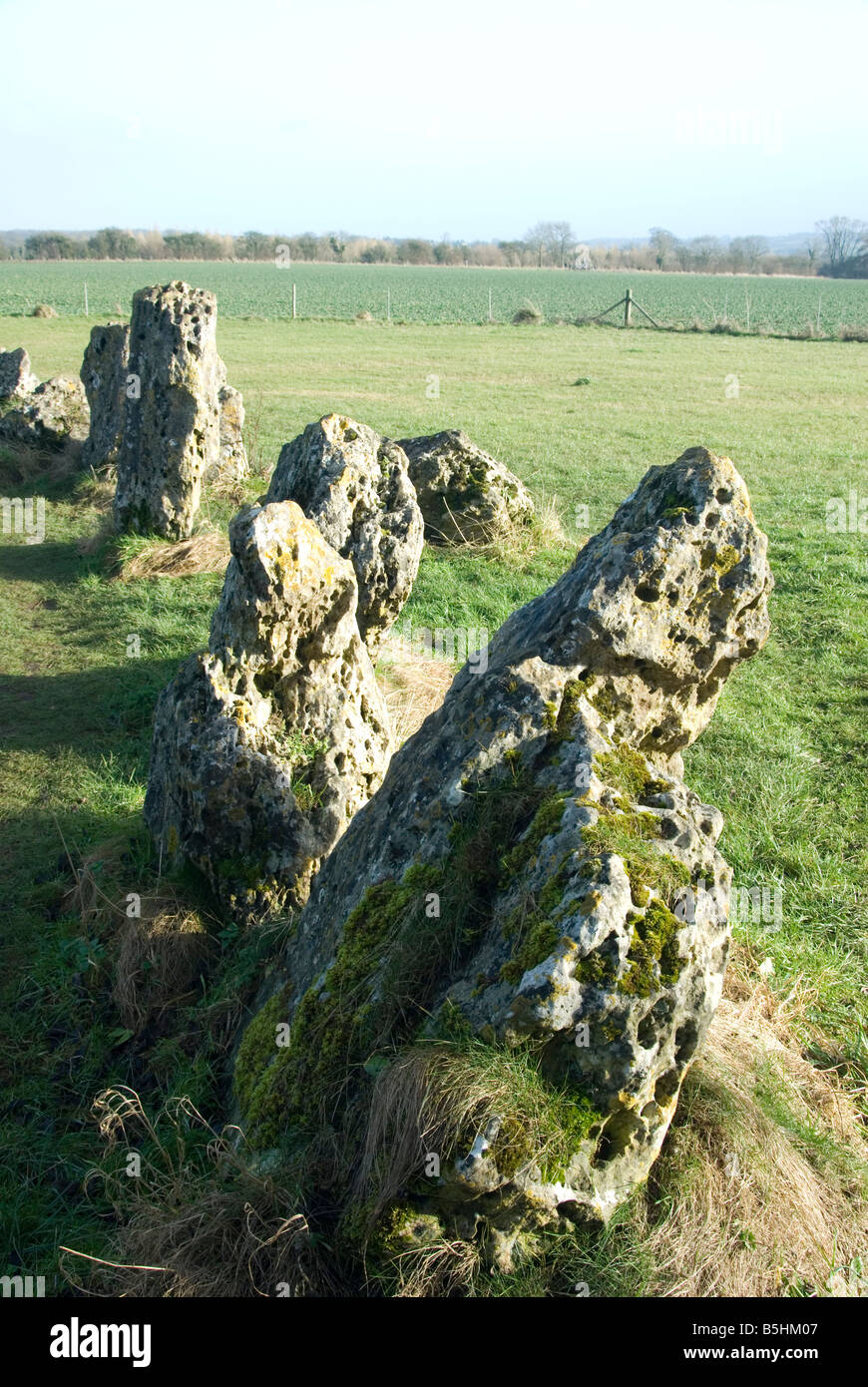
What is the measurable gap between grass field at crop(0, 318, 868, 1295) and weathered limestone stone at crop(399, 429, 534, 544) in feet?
2.06

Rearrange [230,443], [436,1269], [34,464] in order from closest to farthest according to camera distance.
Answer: [436,1269] < [230,443] < [34,464]

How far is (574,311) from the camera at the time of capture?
54.0 meters

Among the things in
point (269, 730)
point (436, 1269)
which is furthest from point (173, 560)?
point (436, 1269)

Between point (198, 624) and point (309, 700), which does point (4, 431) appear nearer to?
point (198, 624)

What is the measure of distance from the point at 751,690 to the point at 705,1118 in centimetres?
564

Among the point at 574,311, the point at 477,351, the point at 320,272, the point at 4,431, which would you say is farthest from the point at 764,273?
the point at 4,431

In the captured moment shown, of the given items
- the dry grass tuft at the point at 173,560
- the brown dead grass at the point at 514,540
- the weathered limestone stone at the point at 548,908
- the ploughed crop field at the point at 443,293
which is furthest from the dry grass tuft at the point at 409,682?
the ploughed crop field at the point at 443,293

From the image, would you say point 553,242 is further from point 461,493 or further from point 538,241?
point 461,493

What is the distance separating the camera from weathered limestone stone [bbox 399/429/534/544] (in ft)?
39.4

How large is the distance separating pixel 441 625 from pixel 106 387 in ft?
23.6

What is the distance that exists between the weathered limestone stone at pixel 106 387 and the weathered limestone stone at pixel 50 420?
1173 millimetres

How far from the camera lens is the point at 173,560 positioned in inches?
450

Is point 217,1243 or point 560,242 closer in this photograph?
point 217,1243

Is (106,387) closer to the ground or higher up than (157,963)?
higher up
